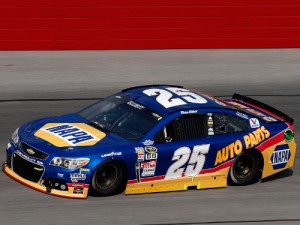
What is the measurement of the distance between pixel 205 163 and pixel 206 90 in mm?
6056

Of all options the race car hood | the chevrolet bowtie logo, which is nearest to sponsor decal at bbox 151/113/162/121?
the race car hood

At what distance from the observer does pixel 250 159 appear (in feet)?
36.9

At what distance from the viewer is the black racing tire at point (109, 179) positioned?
9.92m

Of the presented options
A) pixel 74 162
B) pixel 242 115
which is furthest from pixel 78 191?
pixel 242 115

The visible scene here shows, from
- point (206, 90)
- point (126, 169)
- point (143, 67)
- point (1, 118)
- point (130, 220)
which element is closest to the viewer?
point (130, 220)

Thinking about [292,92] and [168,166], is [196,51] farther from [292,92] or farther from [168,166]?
[168,166]

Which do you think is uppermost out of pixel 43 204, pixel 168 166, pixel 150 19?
pixel 150 19

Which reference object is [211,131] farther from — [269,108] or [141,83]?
[141,83]

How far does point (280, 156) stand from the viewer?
451 inches

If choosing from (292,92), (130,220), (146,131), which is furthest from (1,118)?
(292,92)

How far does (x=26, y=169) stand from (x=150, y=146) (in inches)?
67.3

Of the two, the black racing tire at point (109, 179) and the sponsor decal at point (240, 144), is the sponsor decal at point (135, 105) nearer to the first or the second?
the black racing tire at point (109, 179)

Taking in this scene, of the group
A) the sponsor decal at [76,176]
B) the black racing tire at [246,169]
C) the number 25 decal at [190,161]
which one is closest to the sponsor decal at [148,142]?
the number 25 decal at [190,161]

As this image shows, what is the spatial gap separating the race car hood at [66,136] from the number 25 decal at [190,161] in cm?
Result: 79
